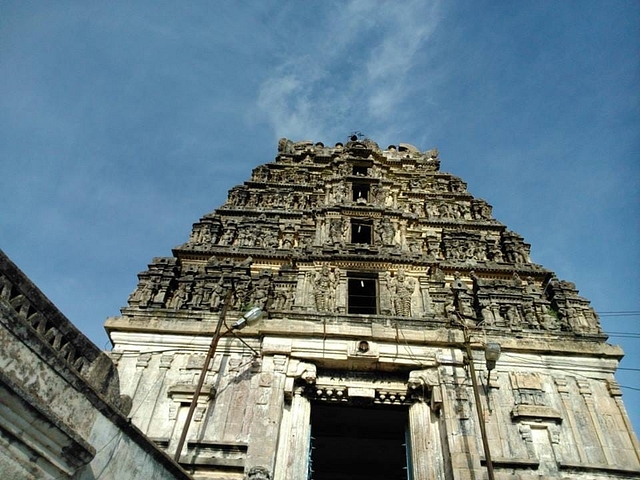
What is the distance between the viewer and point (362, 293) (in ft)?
50.9

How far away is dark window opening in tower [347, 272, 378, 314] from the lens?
1471 cm

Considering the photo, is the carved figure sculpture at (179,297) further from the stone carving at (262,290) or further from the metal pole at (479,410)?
the metal pole at (479,410)

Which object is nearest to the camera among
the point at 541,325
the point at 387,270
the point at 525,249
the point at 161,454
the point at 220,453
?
the point at 161,454

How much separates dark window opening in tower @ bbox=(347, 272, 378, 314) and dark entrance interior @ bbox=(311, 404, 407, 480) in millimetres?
2896

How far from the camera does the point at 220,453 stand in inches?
396

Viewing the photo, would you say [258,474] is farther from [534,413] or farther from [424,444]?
[534,413]

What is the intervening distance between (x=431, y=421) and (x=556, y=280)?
6931 mm

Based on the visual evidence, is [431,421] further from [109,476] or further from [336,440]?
[109,476]

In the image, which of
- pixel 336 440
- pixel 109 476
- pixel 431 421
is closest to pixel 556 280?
pixel 431 421

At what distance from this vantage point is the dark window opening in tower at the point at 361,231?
1734 centimetres

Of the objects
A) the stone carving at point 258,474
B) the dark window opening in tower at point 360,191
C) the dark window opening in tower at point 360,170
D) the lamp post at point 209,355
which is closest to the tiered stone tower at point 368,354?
the stone carving at point 258,474

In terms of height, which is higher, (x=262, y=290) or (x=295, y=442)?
(x=262, y=290)

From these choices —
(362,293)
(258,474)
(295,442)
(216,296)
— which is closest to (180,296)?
(216,296)

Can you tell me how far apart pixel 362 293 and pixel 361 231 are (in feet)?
9.89
